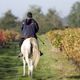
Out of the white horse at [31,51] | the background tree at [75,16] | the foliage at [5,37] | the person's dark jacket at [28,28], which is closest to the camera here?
the white horse at [31,51]

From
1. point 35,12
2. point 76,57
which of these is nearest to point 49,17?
point 35,12

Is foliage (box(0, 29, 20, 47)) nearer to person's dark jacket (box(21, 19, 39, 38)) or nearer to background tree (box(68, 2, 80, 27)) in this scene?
person's dark jacket (box(21, 19, 39, 38))

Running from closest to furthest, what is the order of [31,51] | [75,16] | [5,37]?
[31,51] < [5,37] < [75,16]

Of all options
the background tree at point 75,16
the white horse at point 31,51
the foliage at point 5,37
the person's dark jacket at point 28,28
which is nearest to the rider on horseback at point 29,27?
the person's dark jacket at point 28,28

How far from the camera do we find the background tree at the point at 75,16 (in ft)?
375

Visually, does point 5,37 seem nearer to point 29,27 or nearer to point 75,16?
point 29,27

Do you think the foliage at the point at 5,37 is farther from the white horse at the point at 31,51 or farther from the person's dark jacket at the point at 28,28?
the white horse at the point at 31,51

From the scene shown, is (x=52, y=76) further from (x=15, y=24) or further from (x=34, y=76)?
(x=15, y=24)

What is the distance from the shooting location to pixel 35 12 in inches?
4569

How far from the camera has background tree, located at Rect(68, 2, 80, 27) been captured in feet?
375

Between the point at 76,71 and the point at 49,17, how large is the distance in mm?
101210

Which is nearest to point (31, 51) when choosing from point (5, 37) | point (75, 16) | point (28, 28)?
point (28, 28)

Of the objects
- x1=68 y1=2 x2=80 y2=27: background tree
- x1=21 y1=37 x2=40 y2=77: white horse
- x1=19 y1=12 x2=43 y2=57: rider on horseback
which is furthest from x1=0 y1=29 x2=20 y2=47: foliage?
x1=68 y1=2 x2=80 y2=27: background tree

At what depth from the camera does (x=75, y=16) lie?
11956cm
